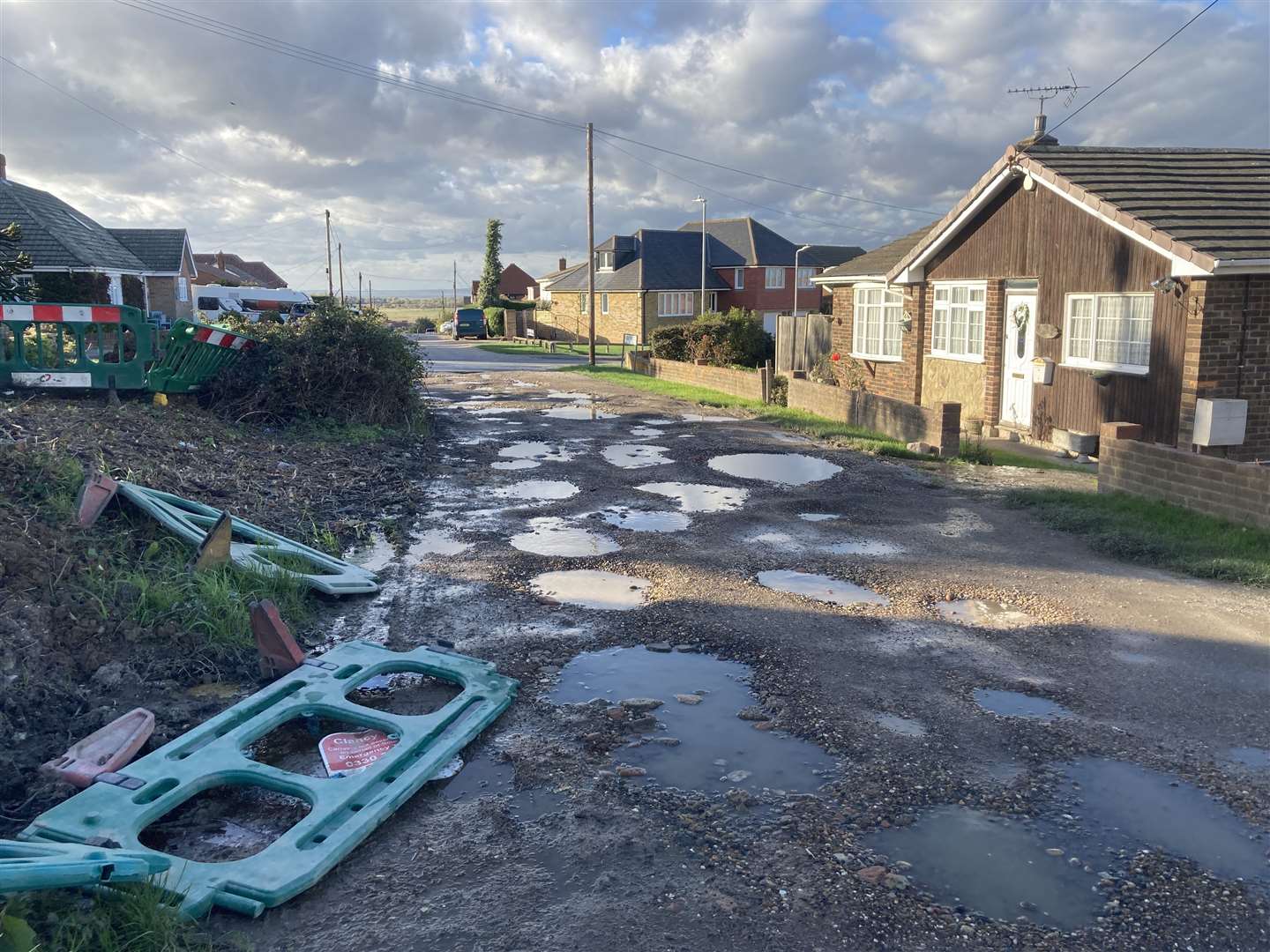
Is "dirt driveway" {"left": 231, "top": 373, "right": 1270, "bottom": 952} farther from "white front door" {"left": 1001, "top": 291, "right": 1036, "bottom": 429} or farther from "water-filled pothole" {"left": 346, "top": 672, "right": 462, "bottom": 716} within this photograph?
"white front door" {"left": 1001, "top": 291, "right": 1036, "bottom": 429}

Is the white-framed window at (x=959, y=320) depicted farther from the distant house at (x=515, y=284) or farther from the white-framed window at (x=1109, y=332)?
the distant house at (x=515, y=284)

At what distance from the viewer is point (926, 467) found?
13.6 metres

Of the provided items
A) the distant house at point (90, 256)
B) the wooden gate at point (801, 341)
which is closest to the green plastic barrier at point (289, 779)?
the wooden gate at point (801, 341)

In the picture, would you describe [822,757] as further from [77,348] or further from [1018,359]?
[77,348]

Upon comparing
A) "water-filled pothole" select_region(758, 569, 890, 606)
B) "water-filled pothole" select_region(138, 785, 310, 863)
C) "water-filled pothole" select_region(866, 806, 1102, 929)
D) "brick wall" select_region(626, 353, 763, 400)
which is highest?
"brick wall" select_region(626, 353, 763, 400)

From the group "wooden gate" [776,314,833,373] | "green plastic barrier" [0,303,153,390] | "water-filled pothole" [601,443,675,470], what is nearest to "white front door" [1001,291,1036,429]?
"water-filled pothole" [601,443,675,470]

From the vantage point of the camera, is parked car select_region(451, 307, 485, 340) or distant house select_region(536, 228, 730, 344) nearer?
distant house select_region(536, 228, 730, 344)

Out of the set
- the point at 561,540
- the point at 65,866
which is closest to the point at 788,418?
the point at 561,540

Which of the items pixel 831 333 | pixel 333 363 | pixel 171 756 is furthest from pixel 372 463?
pixel 831 333

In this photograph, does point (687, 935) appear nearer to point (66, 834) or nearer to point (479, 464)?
point (66, 834)

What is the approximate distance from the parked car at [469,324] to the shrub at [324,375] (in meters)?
47.0

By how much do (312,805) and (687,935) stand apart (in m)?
1.88

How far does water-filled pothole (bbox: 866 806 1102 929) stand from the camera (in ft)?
12.4

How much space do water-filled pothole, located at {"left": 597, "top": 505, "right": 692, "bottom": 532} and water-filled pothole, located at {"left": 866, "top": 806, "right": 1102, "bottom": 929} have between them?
19.1 ft
